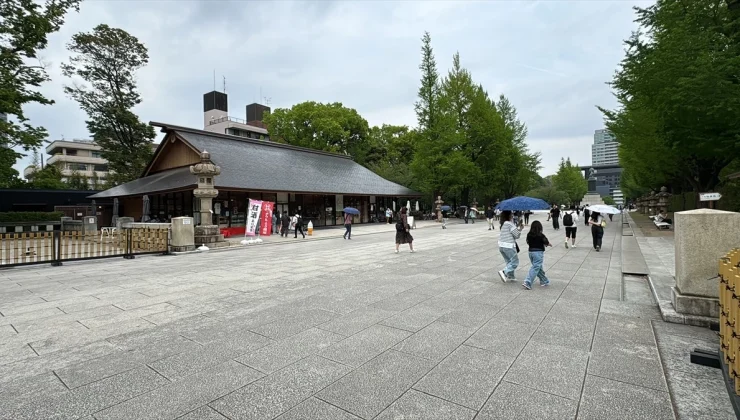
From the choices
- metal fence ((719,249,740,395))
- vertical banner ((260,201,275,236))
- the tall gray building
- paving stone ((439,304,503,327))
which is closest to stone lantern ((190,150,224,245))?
vertical banner ((260,201,275,236))

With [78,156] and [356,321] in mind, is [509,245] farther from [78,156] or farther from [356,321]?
[78,156]

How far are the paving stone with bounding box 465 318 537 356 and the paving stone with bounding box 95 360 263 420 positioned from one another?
98.7 inches

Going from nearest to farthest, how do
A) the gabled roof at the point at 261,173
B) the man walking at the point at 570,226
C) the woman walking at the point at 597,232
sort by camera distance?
the woman walking at the point at 597,232
the man walking at the point at 570,226
the gabled roof at the point at 261,173

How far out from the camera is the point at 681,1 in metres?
13.6

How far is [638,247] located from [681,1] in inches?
409

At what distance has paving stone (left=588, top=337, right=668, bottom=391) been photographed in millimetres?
3068

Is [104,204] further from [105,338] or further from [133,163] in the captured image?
[105,338]

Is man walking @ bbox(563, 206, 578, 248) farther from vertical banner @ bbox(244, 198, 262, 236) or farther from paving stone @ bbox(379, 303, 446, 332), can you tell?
vertical banner @ bbox(244, 198, 262, 236)

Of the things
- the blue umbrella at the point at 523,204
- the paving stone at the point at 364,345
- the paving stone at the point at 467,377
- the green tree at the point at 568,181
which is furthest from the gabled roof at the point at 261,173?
the green tree at the point at 568,181

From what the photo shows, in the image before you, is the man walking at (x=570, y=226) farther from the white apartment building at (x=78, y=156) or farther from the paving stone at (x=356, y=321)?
the white apartment building at (x=78, y=156)

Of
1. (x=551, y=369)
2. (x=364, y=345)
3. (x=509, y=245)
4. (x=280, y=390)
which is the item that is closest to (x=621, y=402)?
(x=551, y=369)

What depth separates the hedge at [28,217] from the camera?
23.5 meters

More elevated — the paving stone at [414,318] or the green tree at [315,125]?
the green tree at [315,125]

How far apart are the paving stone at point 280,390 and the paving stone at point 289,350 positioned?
17 centimetres
